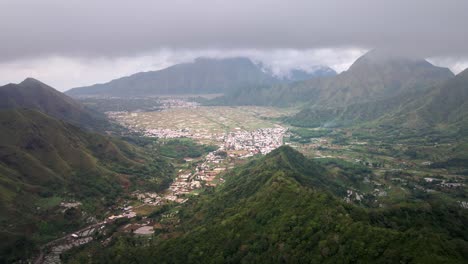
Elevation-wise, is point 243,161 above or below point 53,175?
below

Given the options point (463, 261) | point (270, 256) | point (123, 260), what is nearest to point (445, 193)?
point (463, 261)

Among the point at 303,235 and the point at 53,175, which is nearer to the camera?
the point at 303,235

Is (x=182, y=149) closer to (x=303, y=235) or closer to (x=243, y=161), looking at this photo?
(x=243, y=161)

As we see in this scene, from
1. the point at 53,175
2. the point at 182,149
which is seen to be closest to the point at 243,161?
the point at 182,149

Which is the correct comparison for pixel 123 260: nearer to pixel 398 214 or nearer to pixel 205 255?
pixel 205 255

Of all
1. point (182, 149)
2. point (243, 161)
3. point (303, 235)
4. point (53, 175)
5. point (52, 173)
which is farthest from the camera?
point (182, 149)

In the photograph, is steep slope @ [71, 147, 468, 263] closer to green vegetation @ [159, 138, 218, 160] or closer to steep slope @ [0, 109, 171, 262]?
steep slope @ [0, 109, 171, 262]

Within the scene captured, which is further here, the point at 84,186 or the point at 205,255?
the point at 84,186
